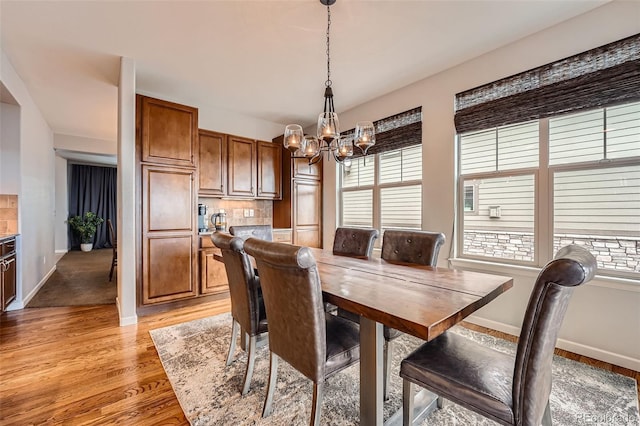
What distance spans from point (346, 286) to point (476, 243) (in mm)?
2094

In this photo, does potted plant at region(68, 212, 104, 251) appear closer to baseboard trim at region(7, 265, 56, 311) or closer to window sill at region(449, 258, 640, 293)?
baseboard trim at region(7, 265, 56, 311)

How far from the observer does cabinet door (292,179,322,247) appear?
4.48m

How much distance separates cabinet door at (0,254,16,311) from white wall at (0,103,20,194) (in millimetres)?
843

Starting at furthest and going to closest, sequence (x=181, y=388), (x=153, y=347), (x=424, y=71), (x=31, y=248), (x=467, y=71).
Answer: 1. (x=31, y=248)
2. (x=424, y=71)
3. (x=467, y=71)
4. (x=153, y=347)
5. (x=181, y=388)

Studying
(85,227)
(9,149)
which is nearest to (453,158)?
(9,149)

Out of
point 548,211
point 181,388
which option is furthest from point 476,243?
point 181,388

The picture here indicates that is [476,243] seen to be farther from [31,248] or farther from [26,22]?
[31,248]

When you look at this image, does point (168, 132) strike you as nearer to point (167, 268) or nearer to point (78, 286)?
point (167, 268)

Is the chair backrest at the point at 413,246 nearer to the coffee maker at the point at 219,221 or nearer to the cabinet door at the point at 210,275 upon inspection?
the cabinet door at the point at 210,275

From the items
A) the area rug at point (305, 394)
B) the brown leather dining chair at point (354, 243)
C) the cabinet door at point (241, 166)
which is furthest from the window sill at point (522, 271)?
the cabinet door at point (241, 166)

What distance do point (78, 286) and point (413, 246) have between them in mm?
4942

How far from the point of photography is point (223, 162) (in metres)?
4.00

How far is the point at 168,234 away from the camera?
332cm

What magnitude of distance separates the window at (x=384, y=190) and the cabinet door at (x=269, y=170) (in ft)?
3.39
